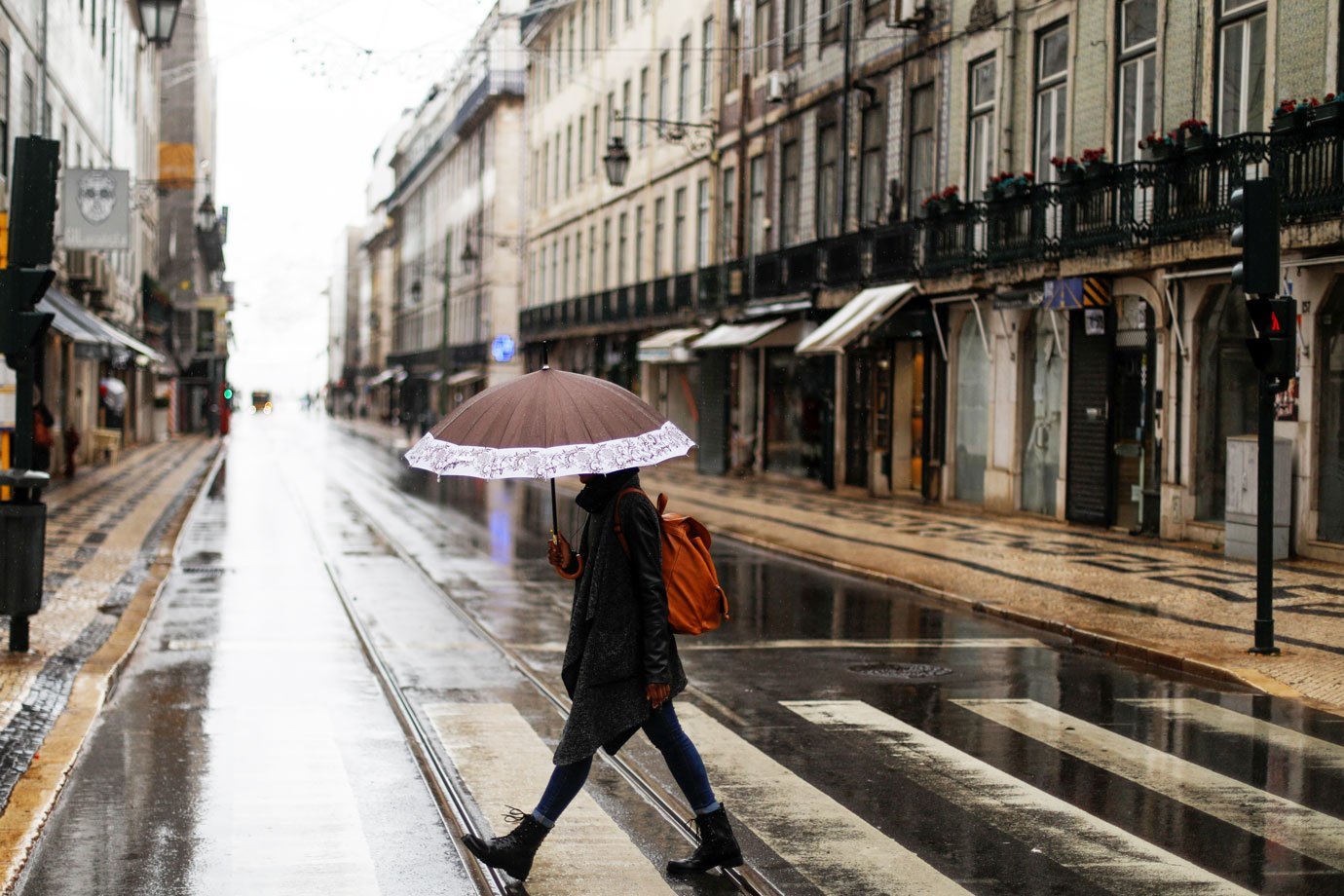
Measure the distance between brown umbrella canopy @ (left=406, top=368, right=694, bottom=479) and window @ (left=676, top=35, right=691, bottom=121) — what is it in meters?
36.2

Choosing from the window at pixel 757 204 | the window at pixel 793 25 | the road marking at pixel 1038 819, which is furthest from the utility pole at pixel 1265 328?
the window at pixel 757 204

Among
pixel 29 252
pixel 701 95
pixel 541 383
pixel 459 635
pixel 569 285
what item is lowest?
pixel 459 635

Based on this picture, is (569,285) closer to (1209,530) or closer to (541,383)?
(1209,530)

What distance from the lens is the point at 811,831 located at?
21.0 feet

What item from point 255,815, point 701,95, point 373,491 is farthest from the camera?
point 701,95

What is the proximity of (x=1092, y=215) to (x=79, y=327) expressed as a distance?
17.1 meters

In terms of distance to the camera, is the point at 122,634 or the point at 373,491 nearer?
the point at 122,634

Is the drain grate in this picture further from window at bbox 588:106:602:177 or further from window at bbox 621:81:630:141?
window at bbox 588:106:602:177

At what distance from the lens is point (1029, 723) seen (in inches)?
343

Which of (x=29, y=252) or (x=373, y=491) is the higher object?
(x=29, y=252)

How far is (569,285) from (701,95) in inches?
640

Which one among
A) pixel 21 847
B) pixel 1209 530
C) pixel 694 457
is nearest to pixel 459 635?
pixel 21 847

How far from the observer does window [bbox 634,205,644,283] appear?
45406 millimetres

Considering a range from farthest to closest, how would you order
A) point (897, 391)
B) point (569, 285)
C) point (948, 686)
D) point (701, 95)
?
point (569, 285), point (701, 95), point (897, 391), point (948, 686)
